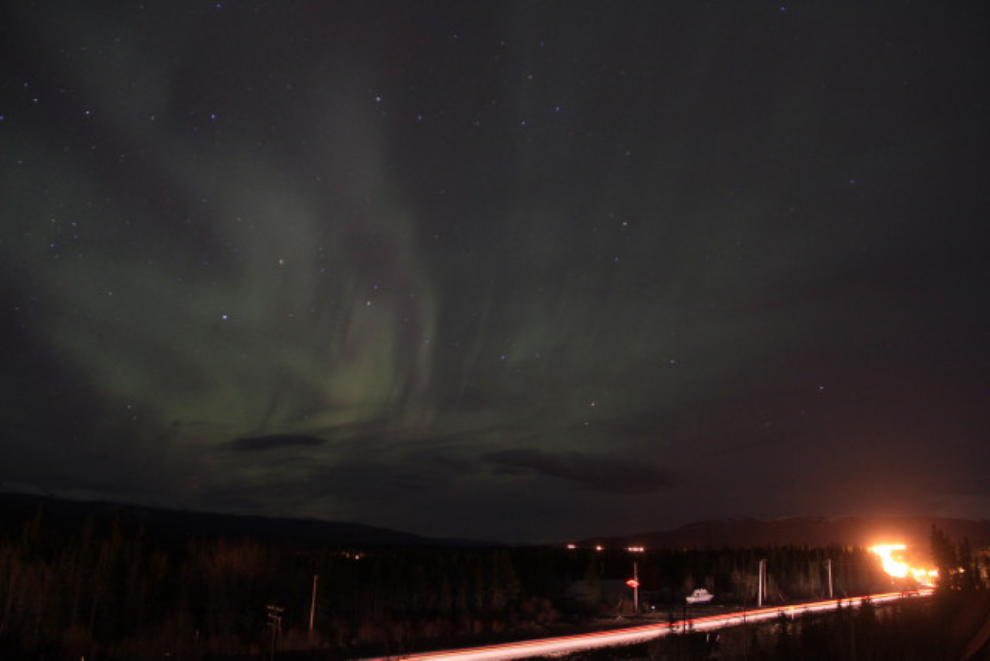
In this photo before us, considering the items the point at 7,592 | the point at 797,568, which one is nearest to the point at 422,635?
the point at 7,592

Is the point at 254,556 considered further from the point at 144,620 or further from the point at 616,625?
the point at 616,625

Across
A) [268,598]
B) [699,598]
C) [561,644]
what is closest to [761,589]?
[699,598]

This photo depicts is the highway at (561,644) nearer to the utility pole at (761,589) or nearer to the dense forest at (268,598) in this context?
the dense forest at (268,598)

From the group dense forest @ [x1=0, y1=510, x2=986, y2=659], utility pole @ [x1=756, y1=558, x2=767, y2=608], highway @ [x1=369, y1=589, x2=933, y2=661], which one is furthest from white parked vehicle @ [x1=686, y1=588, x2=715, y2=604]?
highway @ [x1=369, y1=589, x2=933, y2=661]

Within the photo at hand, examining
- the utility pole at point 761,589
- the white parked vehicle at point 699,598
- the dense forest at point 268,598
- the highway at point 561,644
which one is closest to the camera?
the highway at point 561,644

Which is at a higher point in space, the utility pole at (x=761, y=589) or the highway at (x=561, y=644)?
the utility pole at (x=761, y=589)

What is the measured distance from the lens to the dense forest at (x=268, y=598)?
47.8 meters

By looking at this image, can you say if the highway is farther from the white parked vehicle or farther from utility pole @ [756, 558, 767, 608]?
the white parked vehicle

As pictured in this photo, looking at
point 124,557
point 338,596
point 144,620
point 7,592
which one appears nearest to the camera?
point 7,592

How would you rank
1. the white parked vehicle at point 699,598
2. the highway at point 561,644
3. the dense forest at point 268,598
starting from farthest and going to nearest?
1. the white parked vehicle at point 699,598
2. the dense forest at point 268,598
3. the highway at point 561,644

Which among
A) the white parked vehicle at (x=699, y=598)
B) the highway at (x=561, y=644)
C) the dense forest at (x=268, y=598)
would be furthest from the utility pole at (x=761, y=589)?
the highway at (x=561, y=644)

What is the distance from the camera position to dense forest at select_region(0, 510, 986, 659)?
1882 inches

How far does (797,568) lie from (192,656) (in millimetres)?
96669

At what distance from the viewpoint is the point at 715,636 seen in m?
39.2
